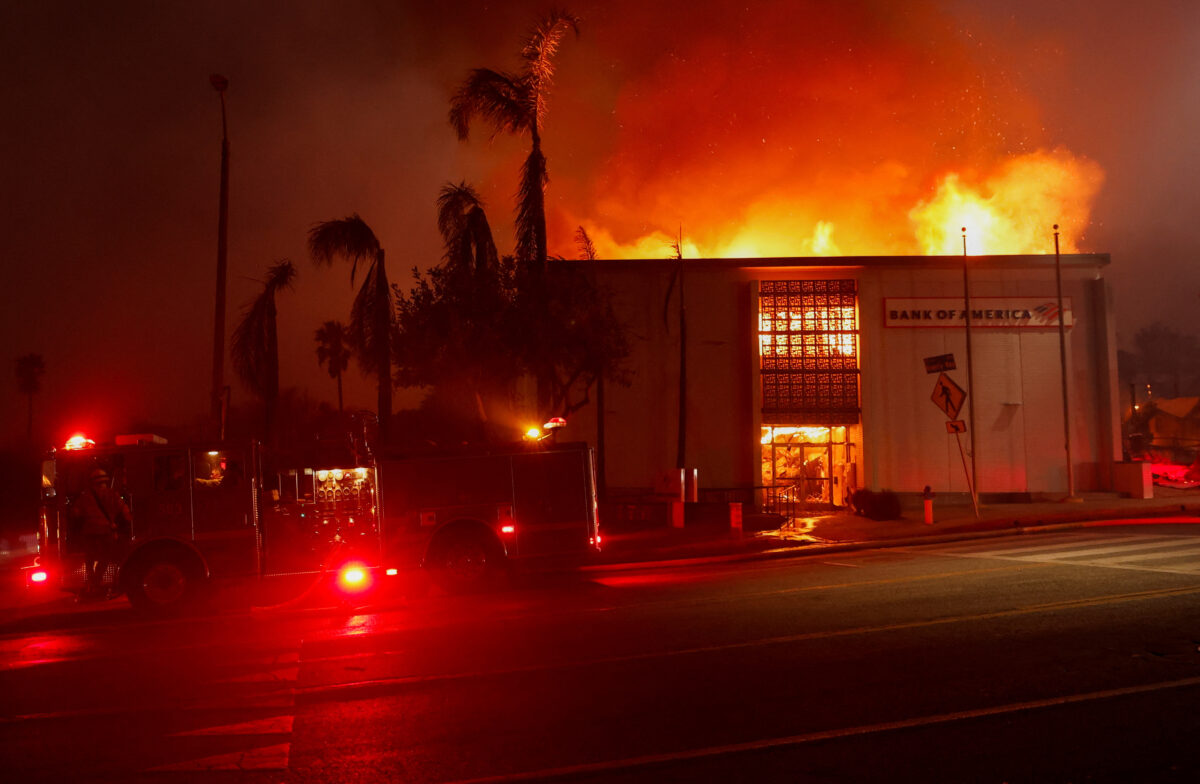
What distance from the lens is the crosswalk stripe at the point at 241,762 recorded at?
19.2ft

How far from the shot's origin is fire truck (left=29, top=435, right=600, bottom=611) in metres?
Result: 12.8

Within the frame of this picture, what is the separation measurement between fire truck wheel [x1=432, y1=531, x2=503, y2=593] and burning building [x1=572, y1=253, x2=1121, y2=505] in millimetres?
15192

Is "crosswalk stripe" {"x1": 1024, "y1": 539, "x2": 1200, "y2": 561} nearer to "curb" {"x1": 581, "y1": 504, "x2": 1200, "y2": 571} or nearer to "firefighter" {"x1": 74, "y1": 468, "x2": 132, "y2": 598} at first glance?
"curb" {"x1": 581, "y1": 504, "x2": 1200, "y2": 571}

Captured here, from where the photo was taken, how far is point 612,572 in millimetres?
16500

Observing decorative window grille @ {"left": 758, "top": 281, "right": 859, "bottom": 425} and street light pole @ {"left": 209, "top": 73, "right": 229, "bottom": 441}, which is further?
decorative window grille @ {"left": 758, "top": 281, "right": 859, "bottom": 425}

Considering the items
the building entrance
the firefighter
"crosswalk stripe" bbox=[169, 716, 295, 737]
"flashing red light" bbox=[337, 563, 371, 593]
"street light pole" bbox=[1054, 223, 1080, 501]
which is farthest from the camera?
the building entrance

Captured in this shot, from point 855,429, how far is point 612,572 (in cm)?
1492

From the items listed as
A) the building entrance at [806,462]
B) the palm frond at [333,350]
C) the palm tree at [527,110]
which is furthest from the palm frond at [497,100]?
the palm frond at [333,350]

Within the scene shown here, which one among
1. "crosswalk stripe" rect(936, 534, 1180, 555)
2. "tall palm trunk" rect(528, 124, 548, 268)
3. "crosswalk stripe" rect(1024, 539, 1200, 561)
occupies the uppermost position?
"tall palm trunk" rect(528, 124, 548, 268)

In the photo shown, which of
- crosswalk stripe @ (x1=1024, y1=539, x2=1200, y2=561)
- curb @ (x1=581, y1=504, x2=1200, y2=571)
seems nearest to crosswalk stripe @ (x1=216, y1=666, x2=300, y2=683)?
curb @ (x1=581, y1=504, x2=1200, y2=571)

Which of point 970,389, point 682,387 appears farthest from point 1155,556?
point 682,387

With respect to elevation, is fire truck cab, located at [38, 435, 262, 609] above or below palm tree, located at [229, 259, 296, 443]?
below

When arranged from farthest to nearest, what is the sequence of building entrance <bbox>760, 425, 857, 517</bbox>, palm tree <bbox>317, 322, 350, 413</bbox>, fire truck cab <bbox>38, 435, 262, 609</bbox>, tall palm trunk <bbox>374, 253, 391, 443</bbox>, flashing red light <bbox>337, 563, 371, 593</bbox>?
palm tree <bbox>317, 322, 350, 413</bbox> < building entrance <bbox>760, 425, 857, 517</bbox> < tall palm trunk <bbox>374, 253, 391, 443</bbox> < flashing red light <bbox>337, 563, 371, 593</bbox> < fire truck cab <bbox>38, 435, 262, 609</bbox>

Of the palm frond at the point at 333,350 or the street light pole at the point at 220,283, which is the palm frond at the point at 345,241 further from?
the palm frond at the point at 333,350
